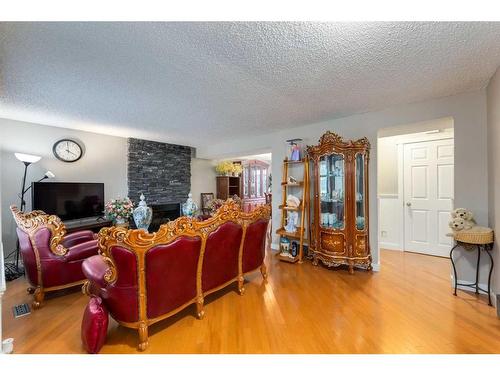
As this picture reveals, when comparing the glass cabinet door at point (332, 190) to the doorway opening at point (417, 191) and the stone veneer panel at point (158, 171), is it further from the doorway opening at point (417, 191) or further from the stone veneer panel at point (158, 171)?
the stone veneer panel at point (158, 171)

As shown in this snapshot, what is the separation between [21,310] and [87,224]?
61.7 inches

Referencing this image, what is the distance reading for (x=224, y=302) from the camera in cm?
226

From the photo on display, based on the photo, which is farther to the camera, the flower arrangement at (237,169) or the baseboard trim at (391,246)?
the flower arrangement at (237,169)

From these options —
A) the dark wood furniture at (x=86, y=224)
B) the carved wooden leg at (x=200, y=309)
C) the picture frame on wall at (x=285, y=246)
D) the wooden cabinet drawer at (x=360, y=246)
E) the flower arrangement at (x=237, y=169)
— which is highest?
the flower arrangement at (x=237, y=169)

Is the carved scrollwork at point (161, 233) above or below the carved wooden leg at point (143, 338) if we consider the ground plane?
above

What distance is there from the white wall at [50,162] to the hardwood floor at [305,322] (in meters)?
1.53

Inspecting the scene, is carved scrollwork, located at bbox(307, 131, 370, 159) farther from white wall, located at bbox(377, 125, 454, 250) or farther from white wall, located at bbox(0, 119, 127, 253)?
white wall, located at bbox(0, 119, 127, 253)

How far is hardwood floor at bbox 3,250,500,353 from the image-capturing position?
161 centimetres

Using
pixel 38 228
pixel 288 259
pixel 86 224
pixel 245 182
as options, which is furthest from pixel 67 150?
pixel 245 182

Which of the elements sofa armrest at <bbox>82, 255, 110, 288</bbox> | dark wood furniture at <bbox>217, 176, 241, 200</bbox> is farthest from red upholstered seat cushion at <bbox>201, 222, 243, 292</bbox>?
dark wood furniture at <bbox>217, 176, 241, 200</bbox>

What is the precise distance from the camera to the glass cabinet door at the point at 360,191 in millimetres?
3029

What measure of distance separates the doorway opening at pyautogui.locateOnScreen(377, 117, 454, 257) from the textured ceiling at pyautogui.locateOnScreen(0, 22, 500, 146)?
1.49 meters

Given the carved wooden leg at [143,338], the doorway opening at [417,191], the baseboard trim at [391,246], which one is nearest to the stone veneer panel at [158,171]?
the carved wooden leg at [143,338]

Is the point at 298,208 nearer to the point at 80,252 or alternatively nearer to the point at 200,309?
the point at 200,309
